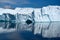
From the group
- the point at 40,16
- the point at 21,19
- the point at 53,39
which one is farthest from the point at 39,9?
the point at 53,39

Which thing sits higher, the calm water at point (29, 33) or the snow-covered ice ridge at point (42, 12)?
the snow-covered ice ridge at point (42, 12)

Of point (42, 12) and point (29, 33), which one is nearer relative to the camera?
point (29, 33)

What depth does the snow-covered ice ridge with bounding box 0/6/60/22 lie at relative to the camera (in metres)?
21.9

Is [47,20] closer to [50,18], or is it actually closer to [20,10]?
[50,18]

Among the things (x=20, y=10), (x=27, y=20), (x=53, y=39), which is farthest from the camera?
(x=20, y=10)

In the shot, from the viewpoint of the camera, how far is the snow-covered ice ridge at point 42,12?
21.9m

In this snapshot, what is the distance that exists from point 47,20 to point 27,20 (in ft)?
8.79

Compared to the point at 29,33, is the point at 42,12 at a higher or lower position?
higher

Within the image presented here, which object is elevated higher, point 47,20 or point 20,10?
point 20,10

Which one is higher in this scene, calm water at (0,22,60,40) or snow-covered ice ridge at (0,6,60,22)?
snow-covered ice ridge at (0,6,60,22)

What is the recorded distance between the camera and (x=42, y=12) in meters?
22.3

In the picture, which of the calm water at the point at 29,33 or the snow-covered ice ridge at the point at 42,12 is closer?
the calm water at the point at 29,33

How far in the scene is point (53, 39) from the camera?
19.6 ft

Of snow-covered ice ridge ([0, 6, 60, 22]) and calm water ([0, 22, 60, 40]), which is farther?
snow-covered ice ridge ([0, 6, 60, 22])
